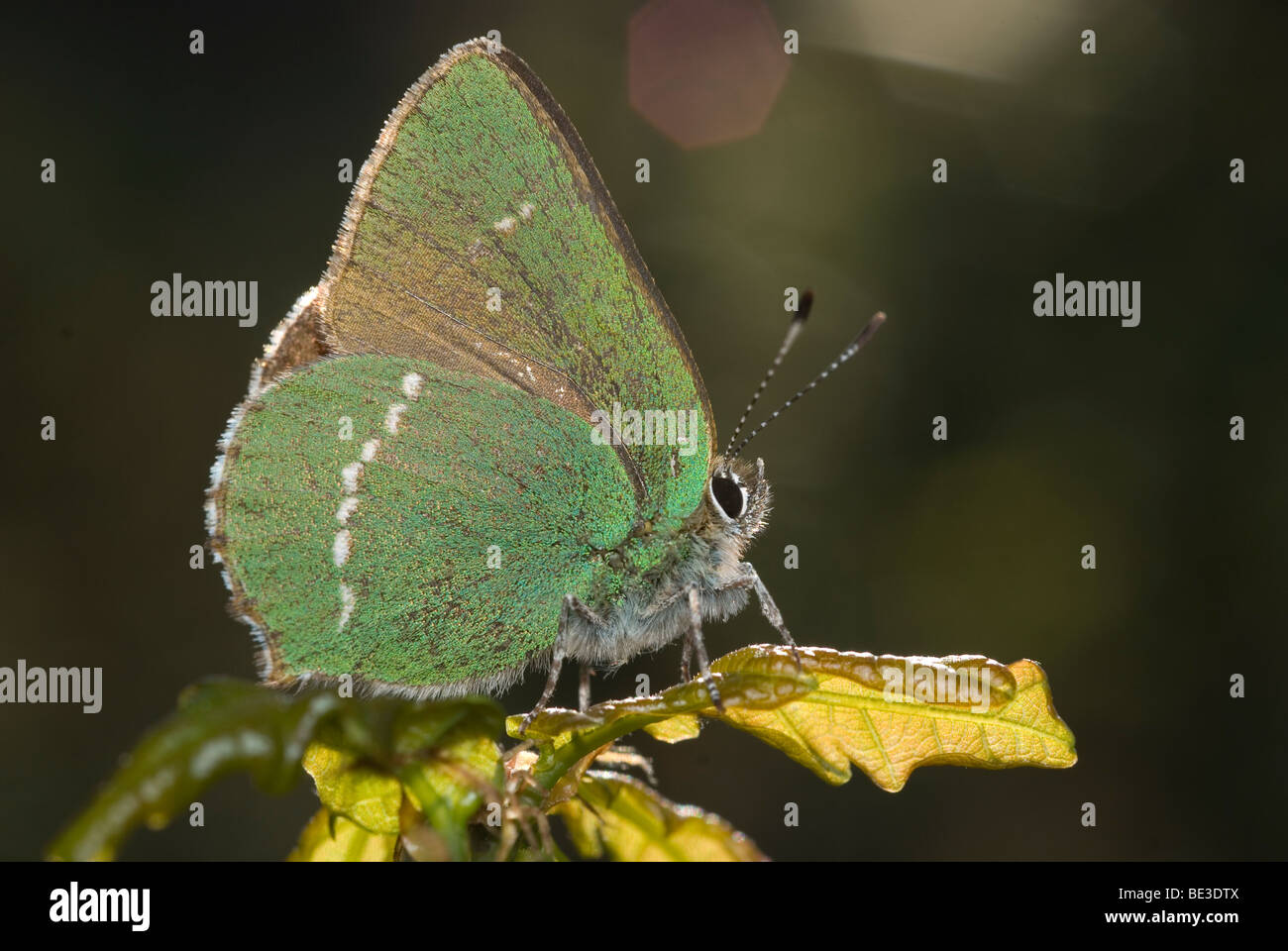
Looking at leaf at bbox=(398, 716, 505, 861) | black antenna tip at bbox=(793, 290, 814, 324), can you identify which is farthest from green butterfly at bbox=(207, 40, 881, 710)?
leaf at bbox=(398, 716, 505, 861)

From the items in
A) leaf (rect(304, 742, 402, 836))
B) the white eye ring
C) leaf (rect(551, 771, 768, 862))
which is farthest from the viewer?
the white eye ring

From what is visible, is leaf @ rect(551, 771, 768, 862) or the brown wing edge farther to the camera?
the brown wing edge

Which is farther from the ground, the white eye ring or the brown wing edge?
the brown wing edge

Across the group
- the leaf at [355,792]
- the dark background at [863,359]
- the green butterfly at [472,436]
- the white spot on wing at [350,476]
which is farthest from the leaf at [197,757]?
the dark background at [863,359]

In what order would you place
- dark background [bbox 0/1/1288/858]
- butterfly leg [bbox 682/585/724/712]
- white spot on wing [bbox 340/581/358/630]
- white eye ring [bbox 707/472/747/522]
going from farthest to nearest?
dark background [bbox 0/1/1288/858] → white eye ring [bbox 707/472/747/522] → white spot on wing [bbox 340/581/358/630] → butterfly leg [bbox 682/585/724/712]

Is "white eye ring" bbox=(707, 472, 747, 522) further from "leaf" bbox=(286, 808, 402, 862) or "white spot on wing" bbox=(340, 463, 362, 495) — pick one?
"leaf" bbox=(286, 808, 402, 862)

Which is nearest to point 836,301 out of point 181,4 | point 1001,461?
point 1001,461

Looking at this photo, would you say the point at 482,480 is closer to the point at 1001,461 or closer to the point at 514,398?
the point at 514,398
